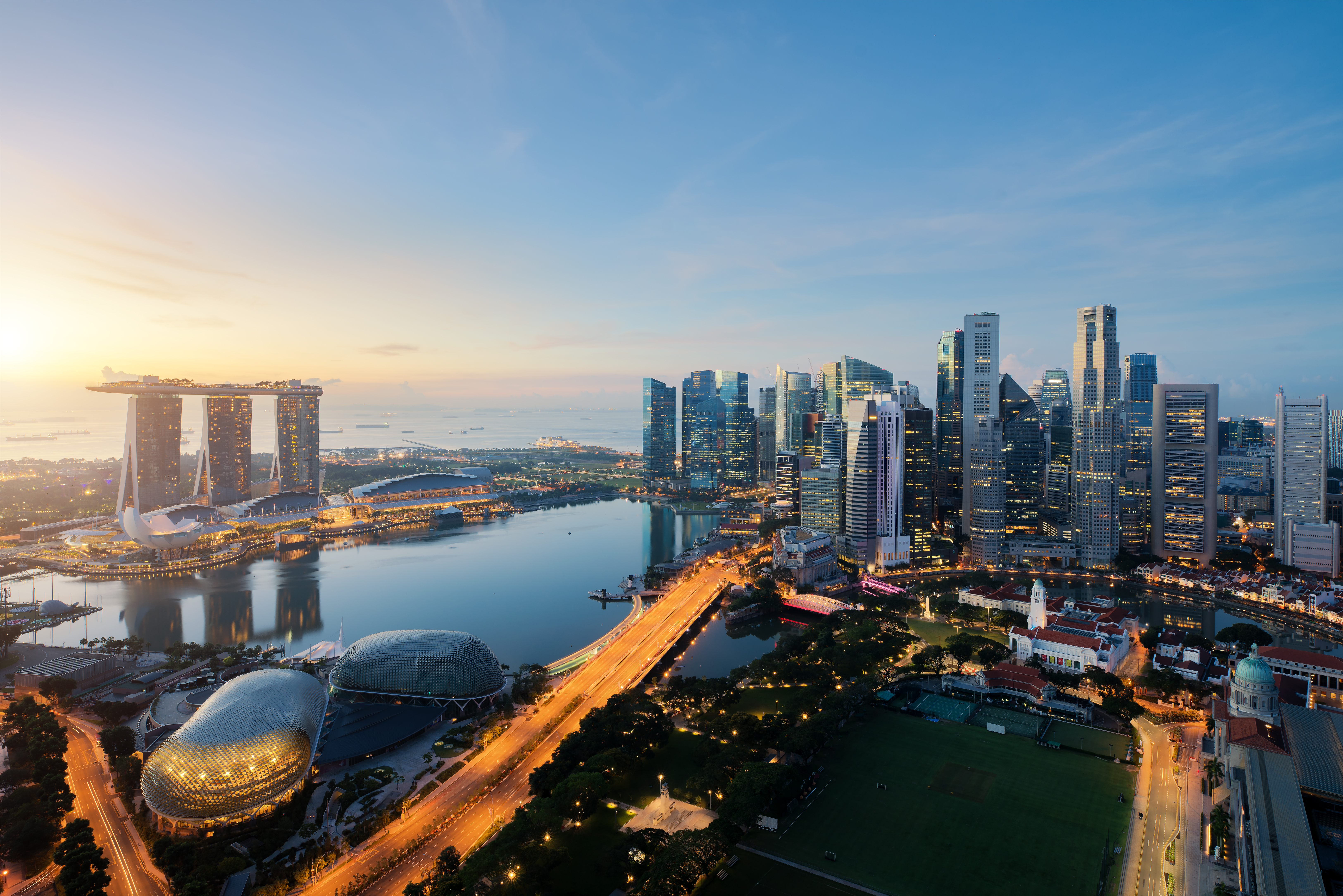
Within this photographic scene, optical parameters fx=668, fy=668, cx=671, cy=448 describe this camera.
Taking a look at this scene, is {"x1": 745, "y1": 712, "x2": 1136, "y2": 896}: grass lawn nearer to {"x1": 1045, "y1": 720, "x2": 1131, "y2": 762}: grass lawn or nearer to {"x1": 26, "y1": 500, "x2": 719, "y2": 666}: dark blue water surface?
{"x1": 1045, "y1": 720, "x2": 1131, "y2": 762}: grass lawn

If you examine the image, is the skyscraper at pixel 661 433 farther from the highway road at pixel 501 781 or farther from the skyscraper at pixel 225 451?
the highway road at pixel 501 781

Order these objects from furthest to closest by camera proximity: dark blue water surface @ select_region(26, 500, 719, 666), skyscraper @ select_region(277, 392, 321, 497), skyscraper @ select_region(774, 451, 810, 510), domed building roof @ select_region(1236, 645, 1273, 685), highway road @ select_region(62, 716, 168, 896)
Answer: skyscraper @ select_region(277, 392, 321, 497) → skyscraper @ select_region(774, 451, 810, 510) → dark blue water surface @ select_region(26, 500, 719, 666) → domed building roof @ select_region(1236, 645, 1273, 685) → highway road @ select_region(62, 716, 168, 896)

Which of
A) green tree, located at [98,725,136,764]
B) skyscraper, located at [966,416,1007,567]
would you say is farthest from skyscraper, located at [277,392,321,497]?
skyscraper, located at [966,416,1007,567]

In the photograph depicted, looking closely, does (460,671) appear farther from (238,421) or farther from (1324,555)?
(238,421)

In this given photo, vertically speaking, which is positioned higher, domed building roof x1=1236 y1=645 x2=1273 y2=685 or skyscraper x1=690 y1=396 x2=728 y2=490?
skyscraper x1=690 y1=396 x2=728 y2=490

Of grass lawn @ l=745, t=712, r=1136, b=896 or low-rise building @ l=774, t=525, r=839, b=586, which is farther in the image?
low-rise building @ l=774, t=525, r=839, b=586

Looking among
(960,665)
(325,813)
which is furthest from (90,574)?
(960,665)

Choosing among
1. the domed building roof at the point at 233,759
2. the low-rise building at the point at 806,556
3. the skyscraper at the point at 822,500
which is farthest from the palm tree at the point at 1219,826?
the skyscraper at the point at 822,500
